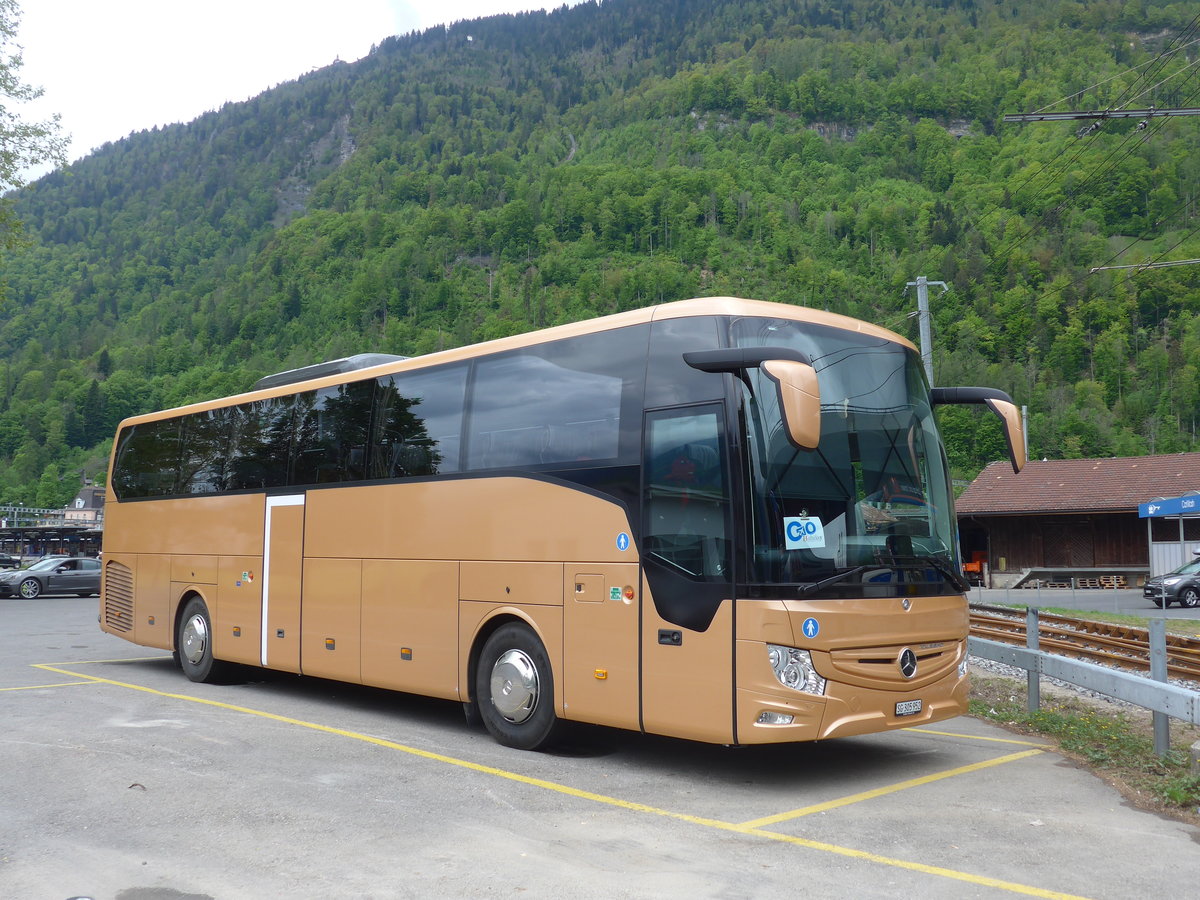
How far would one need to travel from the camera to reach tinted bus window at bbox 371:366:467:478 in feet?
32.8

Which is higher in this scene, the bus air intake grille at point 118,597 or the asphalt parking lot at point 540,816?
the bus air intake grille at point 118,597

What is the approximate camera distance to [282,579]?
1222 centimetres

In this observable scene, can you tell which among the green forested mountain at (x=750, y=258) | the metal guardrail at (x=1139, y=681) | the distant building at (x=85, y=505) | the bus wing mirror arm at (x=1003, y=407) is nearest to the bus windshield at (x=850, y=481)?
the bus wing mirror arm at (x=1003, y=407)

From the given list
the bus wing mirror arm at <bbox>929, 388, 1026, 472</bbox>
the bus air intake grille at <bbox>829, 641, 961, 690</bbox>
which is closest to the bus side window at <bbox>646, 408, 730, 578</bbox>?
the bus air intake grille at <bbox>829, 641, 961, 690</bbox>

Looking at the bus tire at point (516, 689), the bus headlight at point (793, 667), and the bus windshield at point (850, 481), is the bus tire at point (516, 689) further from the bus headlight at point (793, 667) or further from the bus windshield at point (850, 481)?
the bus windshield at point (850, 481)

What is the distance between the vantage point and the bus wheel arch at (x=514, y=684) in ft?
28.7

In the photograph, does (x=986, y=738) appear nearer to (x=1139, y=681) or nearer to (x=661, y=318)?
(x=1139, y=681)

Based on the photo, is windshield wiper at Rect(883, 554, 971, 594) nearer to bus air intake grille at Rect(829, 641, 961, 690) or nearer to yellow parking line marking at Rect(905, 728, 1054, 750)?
bus air intake grille at Rect(829, 641, 961, 690)

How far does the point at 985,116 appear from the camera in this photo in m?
168

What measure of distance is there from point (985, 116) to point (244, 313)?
378 ft

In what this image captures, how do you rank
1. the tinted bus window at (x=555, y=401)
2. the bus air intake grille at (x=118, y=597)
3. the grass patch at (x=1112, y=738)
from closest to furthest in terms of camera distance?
the grass patch at (x=1112, y=738), the tinted bus window at (x=555, y=401), the bus air intake grille at (x=118, y=597)

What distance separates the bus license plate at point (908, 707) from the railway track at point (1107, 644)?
→ 6.61 meters

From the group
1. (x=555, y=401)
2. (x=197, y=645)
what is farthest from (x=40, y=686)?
(x=555, y=401)

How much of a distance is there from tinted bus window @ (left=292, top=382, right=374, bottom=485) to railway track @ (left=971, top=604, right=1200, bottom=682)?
961 centimetres
